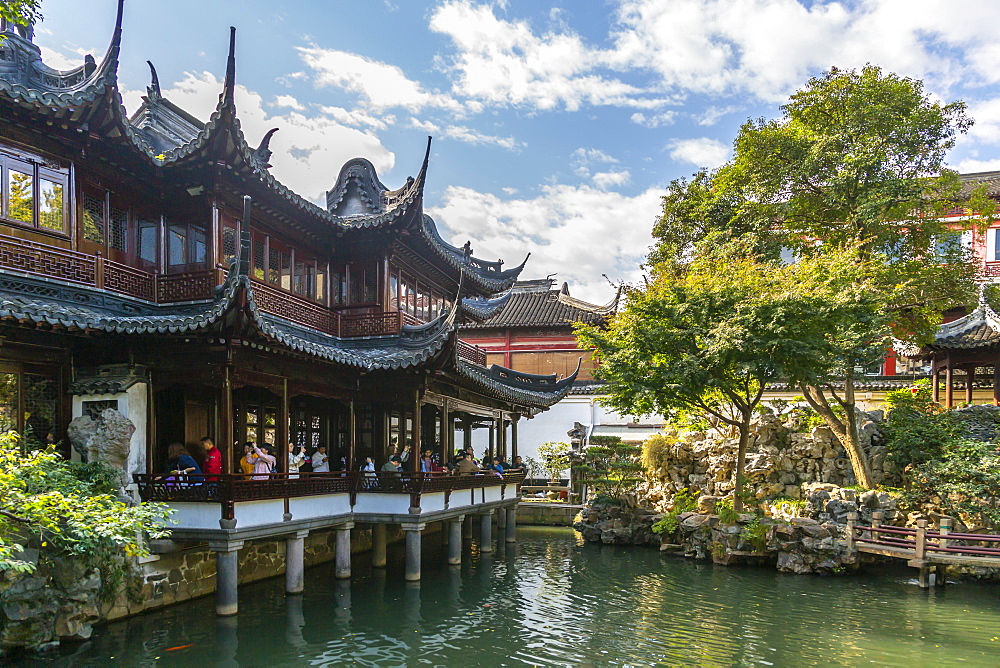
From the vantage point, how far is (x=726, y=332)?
16.2m

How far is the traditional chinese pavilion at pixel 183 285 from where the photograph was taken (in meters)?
10.4

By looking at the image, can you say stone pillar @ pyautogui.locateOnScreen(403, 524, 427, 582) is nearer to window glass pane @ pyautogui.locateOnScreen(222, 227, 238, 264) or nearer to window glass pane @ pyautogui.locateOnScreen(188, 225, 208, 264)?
window glass pane @ pyautogui.locateOnScreen(222, 227, 238, 264)

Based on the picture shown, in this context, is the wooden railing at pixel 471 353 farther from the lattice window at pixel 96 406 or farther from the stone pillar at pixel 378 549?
the lattice window at pixel 96 406

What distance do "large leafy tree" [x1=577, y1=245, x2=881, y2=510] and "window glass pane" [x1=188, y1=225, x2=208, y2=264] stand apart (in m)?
9.74

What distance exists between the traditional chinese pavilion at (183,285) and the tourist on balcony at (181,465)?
0.51 metres

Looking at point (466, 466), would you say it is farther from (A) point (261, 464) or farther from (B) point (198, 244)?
(B) point (198, 244)

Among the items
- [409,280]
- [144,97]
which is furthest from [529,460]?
[144,97]

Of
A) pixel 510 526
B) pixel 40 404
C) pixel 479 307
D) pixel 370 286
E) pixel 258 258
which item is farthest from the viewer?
pixel 479 307

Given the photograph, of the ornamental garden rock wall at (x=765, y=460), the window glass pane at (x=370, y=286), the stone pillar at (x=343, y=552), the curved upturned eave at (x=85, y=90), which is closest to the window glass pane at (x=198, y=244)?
the curved upturned eave at (x=85, y=90)

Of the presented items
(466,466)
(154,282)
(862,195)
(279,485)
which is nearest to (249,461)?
(279,485)

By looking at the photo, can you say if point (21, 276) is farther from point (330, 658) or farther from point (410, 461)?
point (410, 461)

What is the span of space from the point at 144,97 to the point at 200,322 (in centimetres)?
641

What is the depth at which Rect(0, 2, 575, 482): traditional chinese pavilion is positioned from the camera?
34.2 feet

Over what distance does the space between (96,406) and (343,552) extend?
17.3ft
